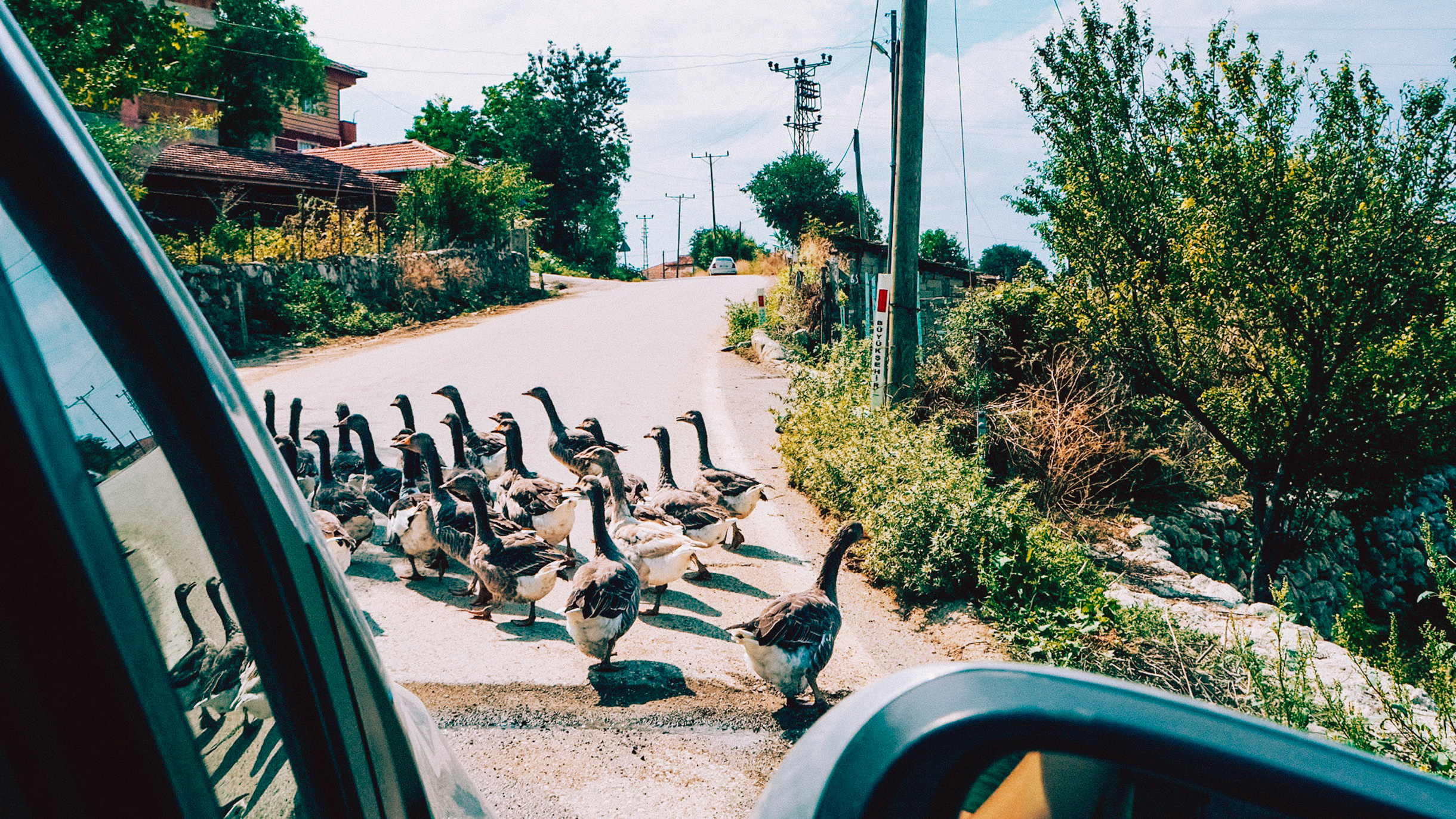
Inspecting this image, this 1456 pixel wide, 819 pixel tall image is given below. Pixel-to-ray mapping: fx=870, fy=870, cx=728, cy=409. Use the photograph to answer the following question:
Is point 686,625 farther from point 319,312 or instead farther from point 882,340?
point 319,312

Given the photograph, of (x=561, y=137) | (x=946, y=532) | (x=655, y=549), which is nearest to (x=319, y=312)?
(x=655, y=549)

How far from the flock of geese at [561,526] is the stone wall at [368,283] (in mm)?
7324

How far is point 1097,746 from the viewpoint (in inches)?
46.1

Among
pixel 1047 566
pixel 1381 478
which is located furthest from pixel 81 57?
pixel 1381 478

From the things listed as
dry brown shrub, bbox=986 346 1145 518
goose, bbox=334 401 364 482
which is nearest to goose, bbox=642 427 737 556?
goose, bbox=334 401 364 482

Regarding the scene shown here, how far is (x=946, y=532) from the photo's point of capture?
6.26 metres

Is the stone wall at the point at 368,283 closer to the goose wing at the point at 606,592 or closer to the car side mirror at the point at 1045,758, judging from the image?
the goose wing at the point at 606,592

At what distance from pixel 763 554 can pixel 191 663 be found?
259 inches

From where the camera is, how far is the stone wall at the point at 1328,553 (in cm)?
1178

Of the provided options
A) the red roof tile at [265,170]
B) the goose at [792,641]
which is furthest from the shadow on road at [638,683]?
the red roof tile at [265,170]

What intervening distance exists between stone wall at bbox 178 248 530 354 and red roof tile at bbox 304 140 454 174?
1061cm

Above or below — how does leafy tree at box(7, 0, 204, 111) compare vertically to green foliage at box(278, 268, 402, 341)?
above

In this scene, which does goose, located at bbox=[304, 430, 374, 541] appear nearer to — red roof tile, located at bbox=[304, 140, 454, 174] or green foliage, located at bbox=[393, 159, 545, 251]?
green foliage, located at bbox=[393, 159, 545, 251]

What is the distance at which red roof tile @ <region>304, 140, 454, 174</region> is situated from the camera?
1516 inches
